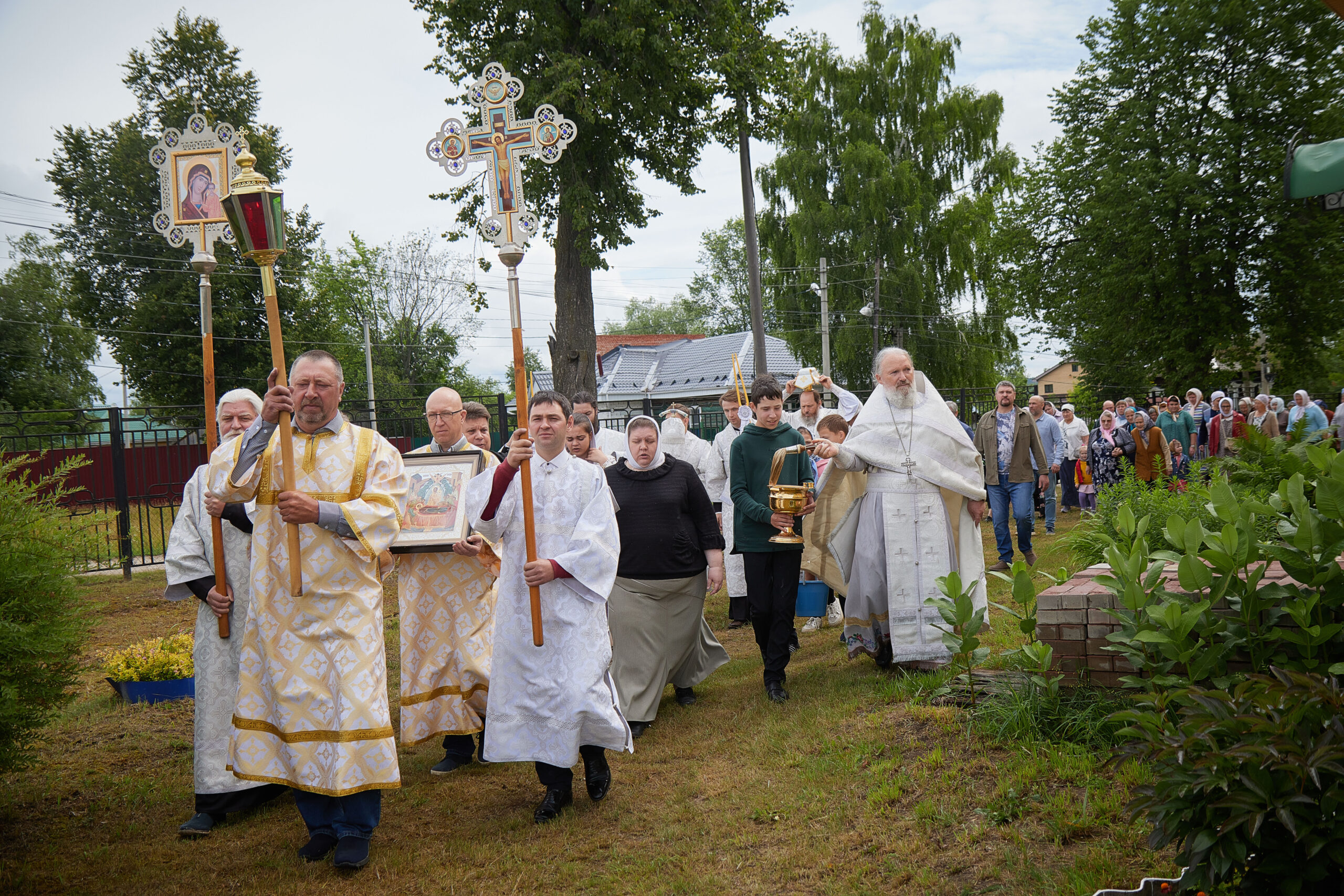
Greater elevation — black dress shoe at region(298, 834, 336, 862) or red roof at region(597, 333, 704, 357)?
red roof at region(597, 333, 704, 357)

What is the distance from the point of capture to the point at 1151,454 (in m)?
14.9

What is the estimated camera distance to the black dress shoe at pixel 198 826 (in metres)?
4.94

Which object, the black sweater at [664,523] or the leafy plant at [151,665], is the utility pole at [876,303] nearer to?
the black sweater at [664,523]

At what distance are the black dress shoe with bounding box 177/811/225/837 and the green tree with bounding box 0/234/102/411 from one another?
30.3m

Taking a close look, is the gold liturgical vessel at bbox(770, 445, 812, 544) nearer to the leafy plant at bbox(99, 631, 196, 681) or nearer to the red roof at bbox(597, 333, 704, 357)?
the leafy plant at bbox(99, 631, 196, 681)

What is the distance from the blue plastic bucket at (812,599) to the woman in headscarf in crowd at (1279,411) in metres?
13.7

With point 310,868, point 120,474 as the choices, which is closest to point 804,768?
point 310,868

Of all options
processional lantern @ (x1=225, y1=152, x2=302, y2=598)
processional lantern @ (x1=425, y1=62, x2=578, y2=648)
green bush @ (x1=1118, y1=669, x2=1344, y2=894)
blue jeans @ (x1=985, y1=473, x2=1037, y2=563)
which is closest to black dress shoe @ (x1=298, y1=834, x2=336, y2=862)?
processional lantern @ (x1=225, y1=152, x2=302, y2=598)

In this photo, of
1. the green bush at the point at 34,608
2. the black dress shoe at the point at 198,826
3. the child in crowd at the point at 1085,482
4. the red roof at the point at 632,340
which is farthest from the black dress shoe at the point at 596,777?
the red roof at the point at 632,340

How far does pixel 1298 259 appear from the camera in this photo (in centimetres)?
2514

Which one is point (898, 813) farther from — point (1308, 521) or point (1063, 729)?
point (1308, 521)

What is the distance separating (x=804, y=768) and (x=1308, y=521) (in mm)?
2856

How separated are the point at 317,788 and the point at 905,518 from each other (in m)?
4.08

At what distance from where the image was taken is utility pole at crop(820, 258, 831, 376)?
3038 cm
